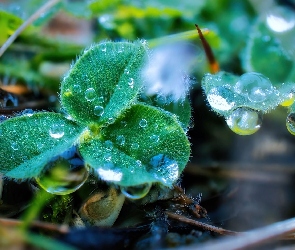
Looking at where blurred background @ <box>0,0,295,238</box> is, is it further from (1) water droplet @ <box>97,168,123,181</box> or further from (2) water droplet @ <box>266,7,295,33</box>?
(1) water droplet @ <box>97,168,123,181</box>

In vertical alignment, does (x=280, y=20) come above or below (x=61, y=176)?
below

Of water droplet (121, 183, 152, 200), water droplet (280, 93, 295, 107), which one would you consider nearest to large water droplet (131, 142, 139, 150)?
water droplet (121, 183, 152, 200)

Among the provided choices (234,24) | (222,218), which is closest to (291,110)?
(222,218)

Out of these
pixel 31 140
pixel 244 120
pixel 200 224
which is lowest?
pixel 200 224

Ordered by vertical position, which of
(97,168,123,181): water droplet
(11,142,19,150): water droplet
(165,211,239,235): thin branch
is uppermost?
(11,142,19,150): water droplet

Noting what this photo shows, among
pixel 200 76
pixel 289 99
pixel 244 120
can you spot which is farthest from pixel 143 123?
pixel 200 76

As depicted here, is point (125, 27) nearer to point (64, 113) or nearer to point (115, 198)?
point (64, 113)

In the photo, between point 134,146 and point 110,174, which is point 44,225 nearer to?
point 110,174
